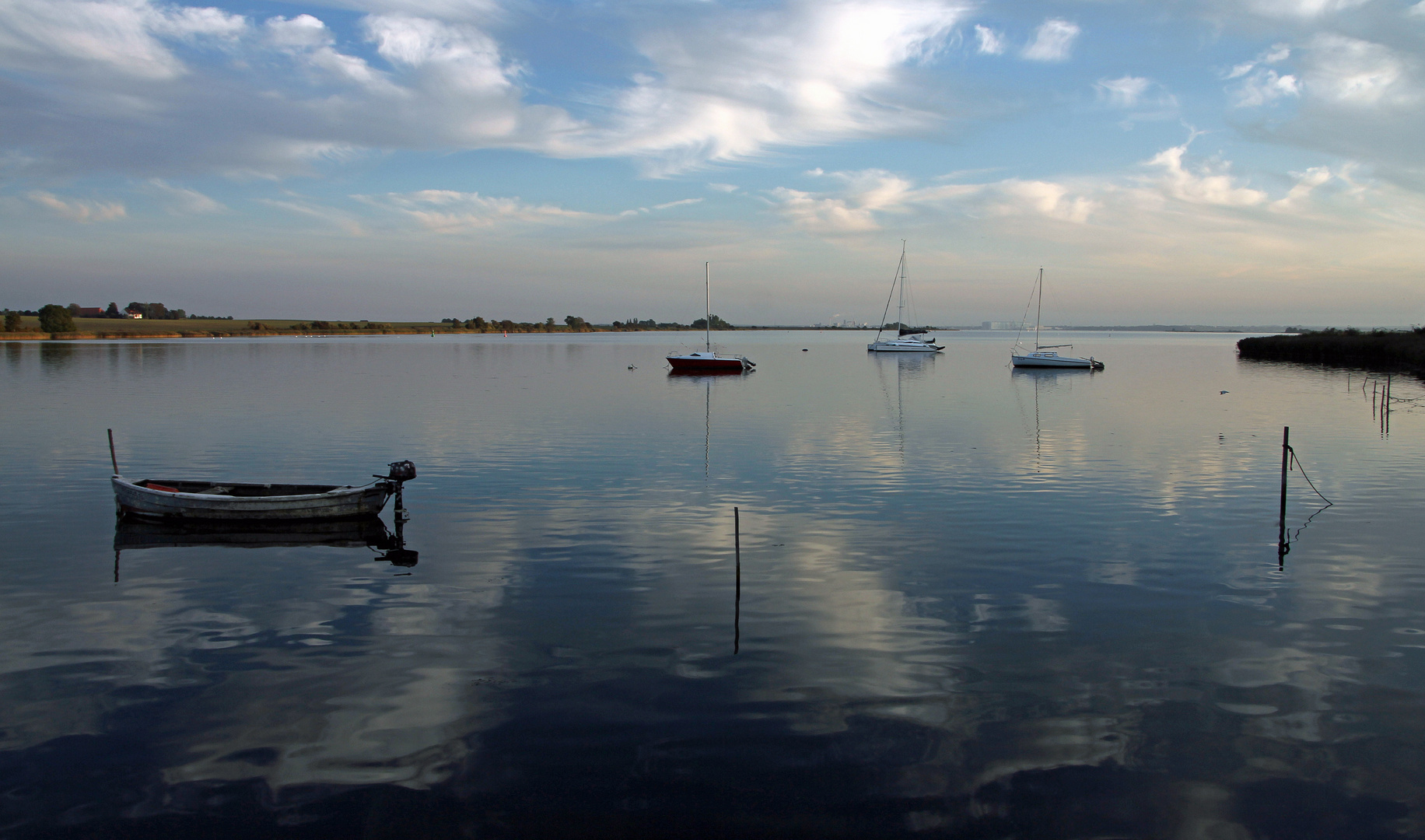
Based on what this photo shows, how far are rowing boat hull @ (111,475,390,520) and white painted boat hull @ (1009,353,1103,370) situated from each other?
86.4 m

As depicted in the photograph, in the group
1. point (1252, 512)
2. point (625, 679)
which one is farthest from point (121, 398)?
point (1252, 512)

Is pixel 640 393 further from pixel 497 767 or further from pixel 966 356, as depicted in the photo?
pixel 966 356

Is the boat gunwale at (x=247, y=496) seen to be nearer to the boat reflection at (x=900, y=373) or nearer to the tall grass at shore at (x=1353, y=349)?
the boat reflection at (x=900, y=373)

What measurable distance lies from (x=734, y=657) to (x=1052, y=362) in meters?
91.4

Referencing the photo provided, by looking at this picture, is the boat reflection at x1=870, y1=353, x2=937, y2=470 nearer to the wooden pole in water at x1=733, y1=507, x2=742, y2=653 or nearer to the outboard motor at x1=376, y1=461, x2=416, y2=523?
the wooden pole in water at x1=733, y1=507, x2=742, y2=653

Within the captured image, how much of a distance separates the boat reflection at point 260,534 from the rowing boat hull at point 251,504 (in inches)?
8.0

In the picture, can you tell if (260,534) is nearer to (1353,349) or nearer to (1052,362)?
(1052,362)

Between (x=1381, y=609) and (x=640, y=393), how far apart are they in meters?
54.1

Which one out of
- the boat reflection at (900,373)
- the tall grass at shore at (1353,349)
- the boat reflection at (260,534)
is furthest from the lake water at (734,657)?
the tall grass at shore at (1353,349)

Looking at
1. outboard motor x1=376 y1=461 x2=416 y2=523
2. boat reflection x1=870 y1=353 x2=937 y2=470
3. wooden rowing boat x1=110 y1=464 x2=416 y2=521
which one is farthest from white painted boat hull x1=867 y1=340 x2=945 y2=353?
wooden rowing boat x1=110 y1=464 x2=416 y2=521

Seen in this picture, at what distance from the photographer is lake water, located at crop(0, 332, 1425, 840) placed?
9.12 meters

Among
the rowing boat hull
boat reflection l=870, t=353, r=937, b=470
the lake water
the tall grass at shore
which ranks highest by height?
the tall grass at shore

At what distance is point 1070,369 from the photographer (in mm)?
95312

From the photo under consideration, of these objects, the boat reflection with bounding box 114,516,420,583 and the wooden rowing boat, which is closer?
the boat reflection with bounding box 114,516,420,583
